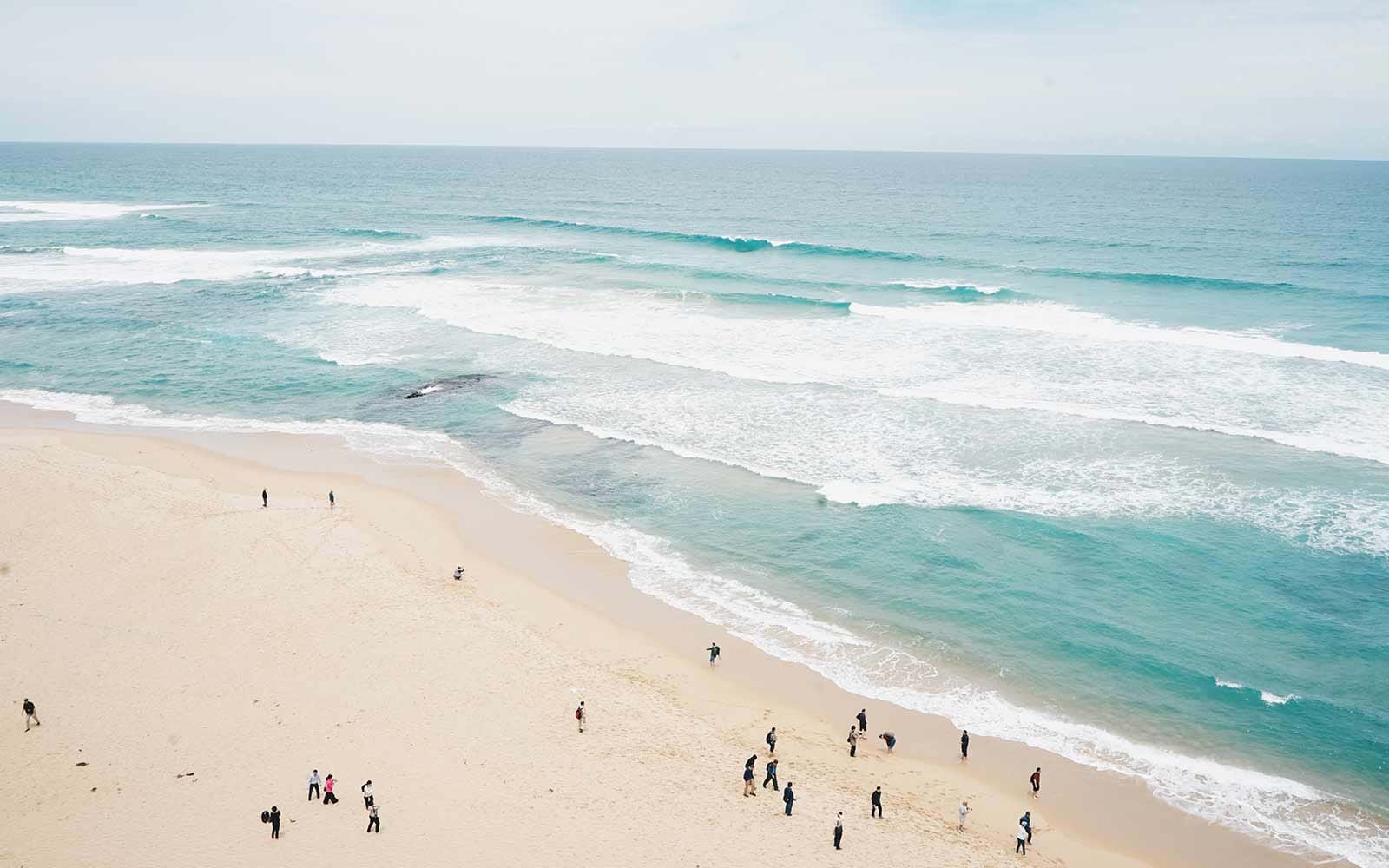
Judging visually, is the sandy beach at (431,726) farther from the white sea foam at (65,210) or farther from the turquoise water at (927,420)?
the white sea foam at (65,210)

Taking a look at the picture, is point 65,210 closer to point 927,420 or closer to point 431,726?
point 927,420

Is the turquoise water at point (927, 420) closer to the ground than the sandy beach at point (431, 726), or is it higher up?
higher up

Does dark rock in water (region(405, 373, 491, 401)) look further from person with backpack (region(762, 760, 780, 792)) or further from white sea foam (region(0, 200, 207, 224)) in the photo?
white sea foam (region(0, 200, 207, 224))

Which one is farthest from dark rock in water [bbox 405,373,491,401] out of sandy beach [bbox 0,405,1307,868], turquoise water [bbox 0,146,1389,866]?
sandy beach [bbox 0,405,1307,868]

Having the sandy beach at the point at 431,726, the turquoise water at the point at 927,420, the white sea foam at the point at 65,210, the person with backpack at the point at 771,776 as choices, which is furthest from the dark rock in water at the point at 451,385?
the white sea foam at the point at 65,210

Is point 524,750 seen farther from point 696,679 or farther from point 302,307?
point 302,307

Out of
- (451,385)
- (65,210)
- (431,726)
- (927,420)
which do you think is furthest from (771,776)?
(65,210)

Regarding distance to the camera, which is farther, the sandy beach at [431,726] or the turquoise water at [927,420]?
the turquoise water at [927,420]
